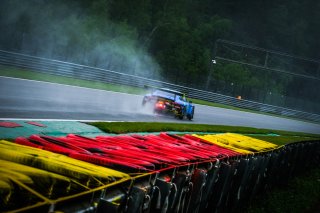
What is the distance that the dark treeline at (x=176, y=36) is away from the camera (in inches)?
1348

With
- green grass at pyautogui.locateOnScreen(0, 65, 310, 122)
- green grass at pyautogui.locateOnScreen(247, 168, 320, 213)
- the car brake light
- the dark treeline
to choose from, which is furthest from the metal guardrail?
green grass at pyautogui.locateOnScreen(247, 168, 320, 213)

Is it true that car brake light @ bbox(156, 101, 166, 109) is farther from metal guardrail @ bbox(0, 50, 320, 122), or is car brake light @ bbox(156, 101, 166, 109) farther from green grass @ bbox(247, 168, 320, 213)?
metal guardrail @ bbox(0, 50, 320, 122)

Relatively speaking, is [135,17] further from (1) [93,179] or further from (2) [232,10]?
(1) [93,179]

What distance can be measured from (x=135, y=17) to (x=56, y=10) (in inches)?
498

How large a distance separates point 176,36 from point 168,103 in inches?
1303

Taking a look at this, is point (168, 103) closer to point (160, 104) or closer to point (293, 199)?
point (160, 104)

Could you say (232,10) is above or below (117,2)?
above

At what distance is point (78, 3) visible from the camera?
136ft

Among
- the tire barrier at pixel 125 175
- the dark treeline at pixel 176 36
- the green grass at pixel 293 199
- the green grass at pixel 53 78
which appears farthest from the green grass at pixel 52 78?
the tire barrier at pixel 125 175

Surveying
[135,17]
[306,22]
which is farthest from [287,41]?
[135,17]

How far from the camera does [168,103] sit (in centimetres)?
1778

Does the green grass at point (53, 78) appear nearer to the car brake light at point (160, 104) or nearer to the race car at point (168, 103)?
the race car at point (168, 103)

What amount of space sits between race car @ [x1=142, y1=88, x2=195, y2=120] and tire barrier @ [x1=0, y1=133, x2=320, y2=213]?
9.06m

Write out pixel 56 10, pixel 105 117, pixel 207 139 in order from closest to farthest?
1. pixel 207 139
2. pixel 105 117
3. pixel 56 10
